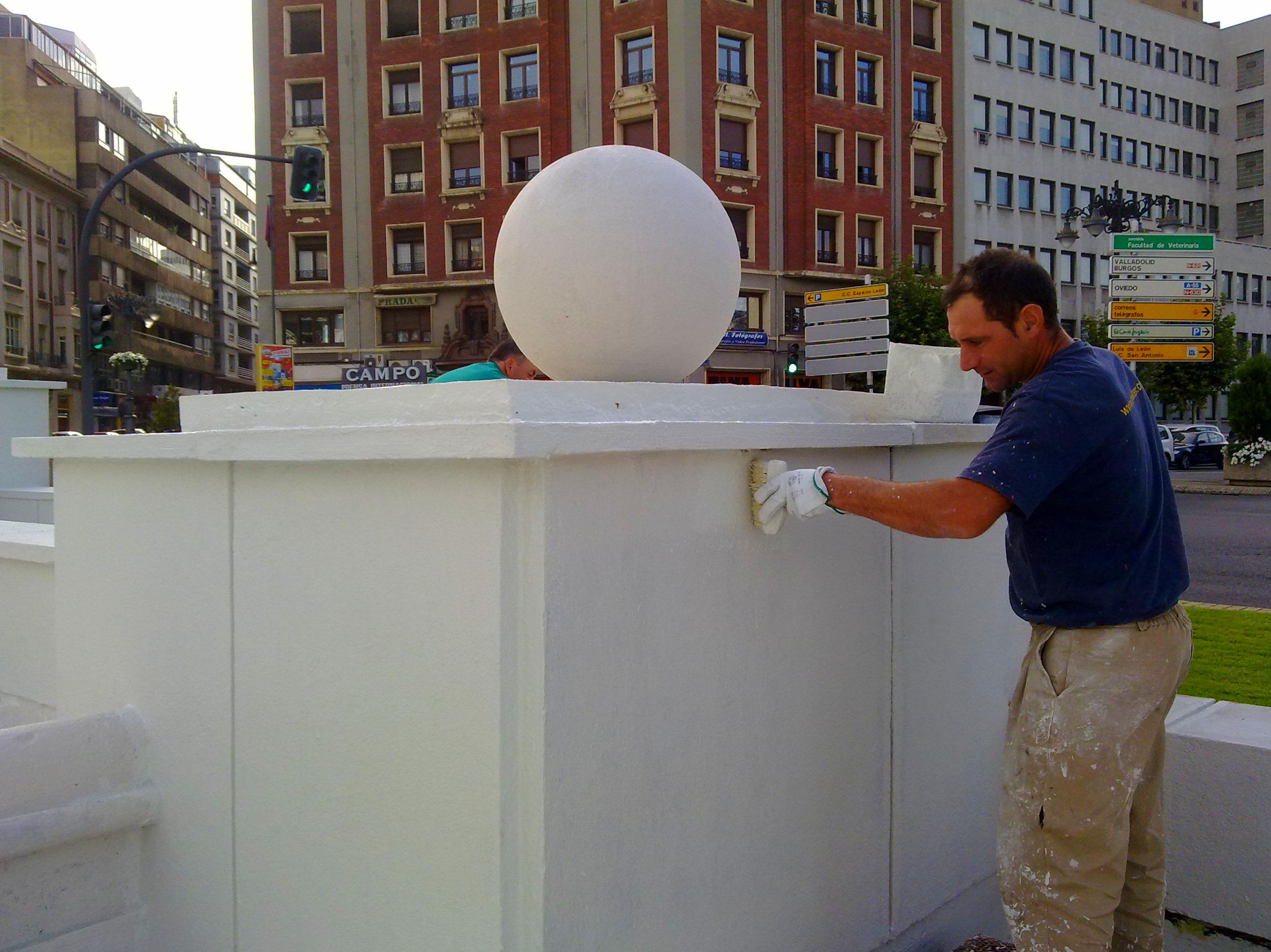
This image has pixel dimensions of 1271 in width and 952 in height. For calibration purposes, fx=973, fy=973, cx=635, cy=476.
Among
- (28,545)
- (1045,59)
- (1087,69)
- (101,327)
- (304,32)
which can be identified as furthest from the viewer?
(1087,69)

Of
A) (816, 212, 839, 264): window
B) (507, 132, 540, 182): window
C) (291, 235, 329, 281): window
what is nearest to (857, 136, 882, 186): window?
(816, 212, 839, 264): window

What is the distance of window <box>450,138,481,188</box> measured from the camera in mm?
37719

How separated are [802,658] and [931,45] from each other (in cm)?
4369

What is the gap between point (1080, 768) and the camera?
228cm

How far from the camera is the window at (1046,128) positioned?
46.1m

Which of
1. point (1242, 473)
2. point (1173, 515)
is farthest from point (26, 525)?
point (1242, 473)

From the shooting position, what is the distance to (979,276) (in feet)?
8.05

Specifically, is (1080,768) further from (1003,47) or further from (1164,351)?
(1003,47)

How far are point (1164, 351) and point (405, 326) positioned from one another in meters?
30.6

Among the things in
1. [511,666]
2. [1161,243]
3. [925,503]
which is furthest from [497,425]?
[1161,243]

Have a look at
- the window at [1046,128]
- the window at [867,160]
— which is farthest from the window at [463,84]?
the window at [1046,128]

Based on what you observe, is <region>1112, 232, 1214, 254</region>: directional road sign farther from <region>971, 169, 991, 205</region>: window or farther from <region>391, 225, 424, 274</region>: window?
<region>971, 169, 991, 205</region>: window

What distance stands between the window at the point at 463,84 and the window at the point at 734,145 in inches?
383

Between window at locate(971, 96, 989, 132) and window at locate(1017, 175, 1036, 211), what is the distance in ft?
10.1
